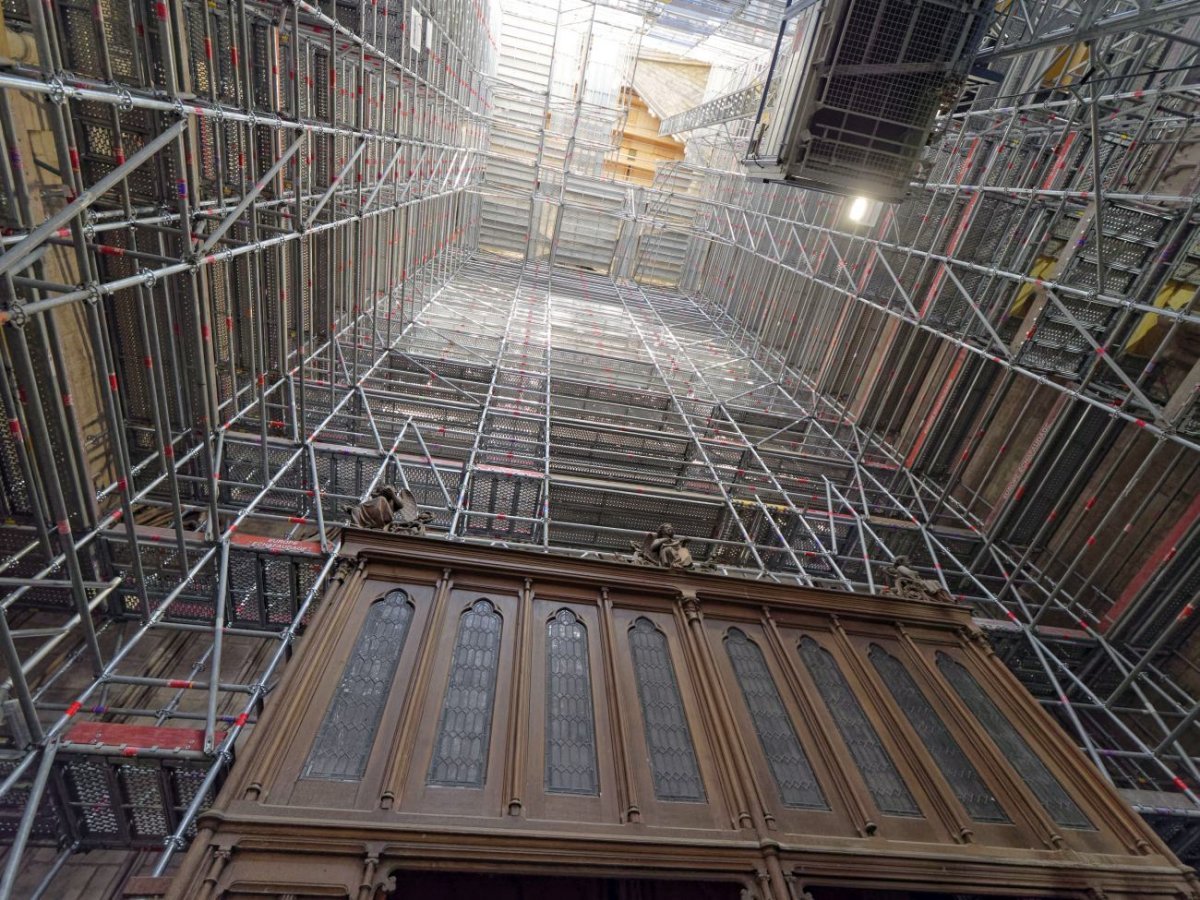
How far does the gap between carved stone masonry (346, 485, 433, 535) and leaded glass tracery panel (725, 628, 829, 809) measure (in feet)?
11.9

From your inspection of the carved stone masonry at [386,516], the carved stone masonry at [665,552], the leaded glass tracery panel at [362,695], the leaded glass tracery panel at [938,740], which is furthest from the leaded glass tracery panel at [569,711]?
the leaded glass tracery panel at [938,740]

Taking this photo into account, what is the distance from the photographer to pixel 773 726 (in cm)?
545

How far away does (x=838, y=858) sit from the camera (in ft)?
14.5

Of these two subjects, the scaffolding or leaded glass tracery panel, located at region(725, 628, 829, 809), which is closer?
leaded glass tracery panel, located at region(725, 628, 829, 809)

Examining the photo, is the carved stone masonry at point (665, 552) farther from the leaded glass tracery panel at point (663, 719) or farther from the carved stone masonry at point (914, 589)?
the carved stone masonry at point (914, 589)

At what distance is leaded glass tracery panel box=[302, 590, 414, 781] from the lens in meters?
4.25

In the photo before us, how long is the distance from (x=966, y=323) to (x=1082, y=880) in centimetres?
916

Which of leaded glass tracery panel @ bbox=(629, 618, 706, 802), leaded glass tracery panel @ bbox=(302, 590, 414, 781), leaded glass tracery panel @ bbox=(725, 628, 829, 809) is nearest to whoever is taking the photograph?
leaded glass tracery panel @ bbox=(302, 590, 414, 781)

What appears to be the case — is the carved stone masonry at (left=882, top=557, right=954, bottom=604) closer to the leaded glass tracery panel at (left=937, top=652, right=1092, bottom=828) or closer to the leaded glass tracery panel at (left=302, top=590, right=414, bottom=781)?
the leaded glass tracery panel at (left=937, top=652, right=1092, bottom=828)

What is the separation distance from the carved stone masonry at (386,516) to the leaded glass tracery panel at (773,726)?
363 cm

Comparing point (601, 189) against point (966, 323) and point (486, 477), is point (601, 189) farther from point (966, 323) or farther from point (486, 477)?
point (486, 477)

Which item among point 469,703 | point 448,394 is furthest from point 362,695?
point 448,394

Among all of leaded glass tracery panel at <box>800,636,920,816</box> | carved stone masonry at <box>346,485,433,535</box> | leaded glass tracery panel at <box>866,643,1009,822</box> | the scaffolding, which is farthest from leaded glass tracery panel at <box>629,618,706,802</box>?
the scaffolding

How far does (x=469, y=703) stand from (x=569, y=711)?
865 mm
